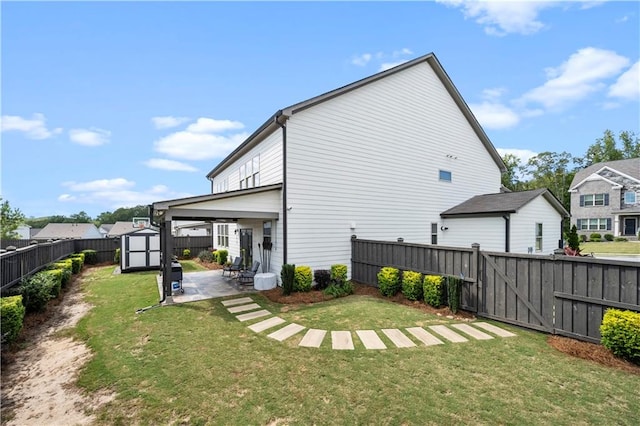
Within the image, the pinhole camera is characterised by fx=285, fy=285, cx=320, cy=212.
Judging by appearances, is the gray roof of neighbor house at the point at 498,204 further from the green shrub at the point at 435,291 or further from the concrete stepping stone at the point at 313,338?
the concrete stepping stone at the point at 313,338

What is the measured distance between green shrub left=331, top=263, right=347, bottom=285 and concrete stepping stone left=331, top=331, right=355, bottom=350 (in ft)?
12.1

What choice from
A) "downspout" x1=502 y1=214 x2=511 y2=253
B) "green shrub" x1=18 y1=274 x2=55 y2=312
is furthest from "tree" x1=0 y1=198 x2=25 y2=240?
"downspout" x1=502 y1=214 x2=511 y2=253

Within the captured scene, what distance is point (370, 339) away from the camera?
5.36 m

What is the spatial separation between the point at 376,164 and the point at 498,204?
5.76 m

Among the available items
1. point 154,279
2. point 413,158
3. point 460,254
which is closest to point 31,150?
point 154,279

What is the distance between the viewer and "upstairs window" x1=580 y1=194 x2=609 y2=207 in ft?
96.3

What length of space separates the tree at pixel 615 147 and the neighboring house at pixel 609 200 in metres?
15.2

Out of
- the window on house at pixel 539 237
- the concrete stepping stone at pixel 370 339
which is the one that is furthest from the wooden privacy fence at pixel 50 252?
the window on house at pixel 539 237

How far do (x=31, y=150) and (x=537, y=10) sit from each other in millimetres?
21154

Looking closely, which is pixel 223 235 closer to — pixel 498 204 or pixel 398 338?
pixel 398 338

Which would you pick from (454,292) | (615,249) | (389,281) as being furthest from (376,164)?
Answer: (615,249)

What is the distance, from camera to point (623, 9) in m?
7.95

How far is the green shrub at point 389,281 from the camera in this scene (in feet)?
27.8

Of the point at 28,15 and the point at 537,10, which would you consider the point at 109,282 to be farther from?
the point at 537,10
